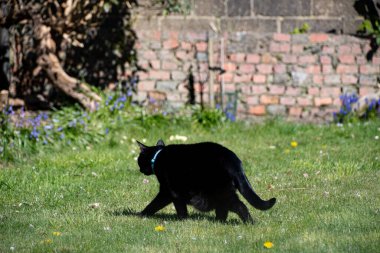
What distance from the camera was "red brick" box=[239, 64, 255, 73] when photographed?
12.9 metres

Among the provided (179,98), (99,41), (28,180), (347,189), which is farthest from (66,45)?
(347,189)

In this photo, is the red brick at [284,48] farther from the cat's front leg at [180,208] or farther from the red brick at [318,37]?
the cat's front leg at [180,208]

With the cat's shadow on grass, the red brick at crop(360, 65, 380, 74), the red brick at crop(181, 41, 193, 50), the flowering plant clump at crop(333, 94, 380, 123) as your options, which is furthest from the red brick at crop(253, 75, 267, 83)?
the cat's shadow on grass

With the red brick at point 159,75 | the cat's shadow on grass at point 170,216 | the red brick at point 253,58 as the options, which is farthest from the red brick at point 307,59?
the cat's shadow on grass at point 170,216

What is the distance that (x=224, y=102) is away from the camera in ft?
42.1

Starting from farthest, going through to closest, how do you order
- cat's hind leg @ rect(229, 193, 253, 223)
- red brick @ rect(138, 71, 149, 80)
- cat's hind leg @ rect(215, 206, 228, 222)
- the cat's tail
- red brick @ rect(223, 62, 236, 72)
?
red brick @ rect(138, 71, 149, 80) < red brick @ rect(223, 62, 236, 72) < cat's hind leg @ rect(215, 206, 228, 222) < cat's hind leg @ rect(229, 193, 253, 223) < the cat's tail

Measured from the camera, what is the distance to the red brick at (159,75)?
511 inches

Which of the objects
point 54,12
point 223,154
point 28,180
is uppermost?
point 54,12

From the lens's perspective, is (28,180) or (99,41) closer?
(28,180)

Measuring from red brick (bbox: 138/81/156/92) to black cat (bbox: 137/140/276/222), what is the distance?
639 cm

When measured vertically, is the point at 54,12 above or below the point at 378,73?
above

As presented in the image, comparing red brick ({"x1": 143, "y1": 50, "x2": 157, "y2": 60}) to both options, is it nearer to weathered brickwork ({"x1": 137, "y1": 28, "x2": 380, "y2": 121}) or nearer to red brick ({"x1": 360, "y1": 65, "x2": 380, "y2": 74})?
weathered brickwork ({"x1": 137, "y1": 28, "x2": 380, "y2": 121})

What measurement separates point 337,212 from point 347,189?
121cm

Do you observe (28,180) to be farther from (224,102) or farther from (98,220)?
(224,102)
